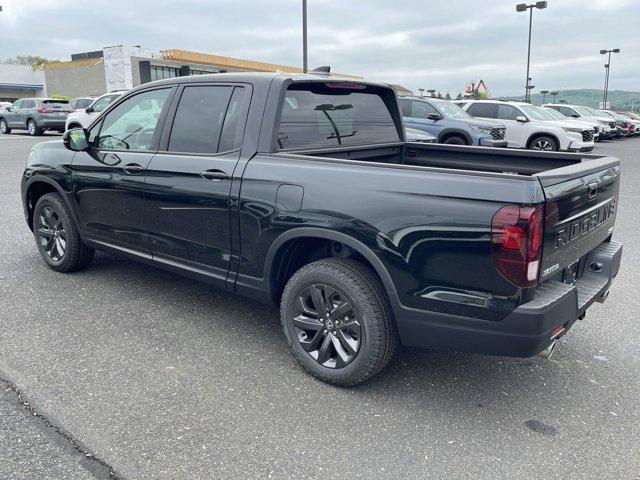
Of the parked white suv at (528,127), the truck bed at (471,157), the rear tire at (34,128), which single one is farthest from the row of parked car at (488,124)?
the truck bed at (471,157)

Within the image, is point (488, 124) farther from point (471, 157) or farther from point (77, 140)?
point (77, 140)

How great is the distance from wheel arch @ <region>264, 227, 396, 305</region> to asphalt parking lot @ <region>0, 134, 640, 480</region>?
0.53m

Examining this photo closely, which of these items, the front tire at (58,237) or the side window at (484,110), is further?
the side window at (484,110)

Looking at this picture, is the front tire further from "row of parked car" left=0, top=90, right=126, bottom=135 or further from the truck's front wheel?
"row of parked car" left=0, top=90, right=126, bottom=135

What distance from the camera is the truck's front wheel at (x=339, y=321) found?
3066 millimetres

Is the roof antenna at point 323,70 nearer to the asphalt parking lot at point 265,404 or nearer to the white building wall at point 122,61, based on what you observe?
the asphalt parking lot at point 265,404

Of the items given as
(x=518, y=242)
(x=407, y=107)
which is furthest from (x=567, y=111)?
(x=518, y=242)

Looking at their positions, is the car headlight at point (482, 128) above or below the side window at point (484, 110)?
below

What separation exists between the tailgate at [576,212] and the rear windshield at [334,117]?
1648mm

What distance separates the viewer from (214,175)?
3.65 meters

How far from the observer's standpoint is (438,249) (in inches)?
109

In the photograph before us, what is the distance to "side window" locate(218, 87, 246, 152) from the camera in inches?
144

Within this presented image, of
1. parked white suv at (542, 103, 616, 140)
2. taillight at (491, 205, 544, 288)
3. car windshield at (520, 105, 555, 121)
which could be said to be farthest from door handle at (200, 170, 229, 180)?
parked white suv at (542, 103, 616, 140)

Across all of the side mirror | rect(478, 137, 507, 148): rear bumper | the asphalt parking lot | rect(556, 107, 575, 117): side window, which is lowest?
the asphalt parking lot
